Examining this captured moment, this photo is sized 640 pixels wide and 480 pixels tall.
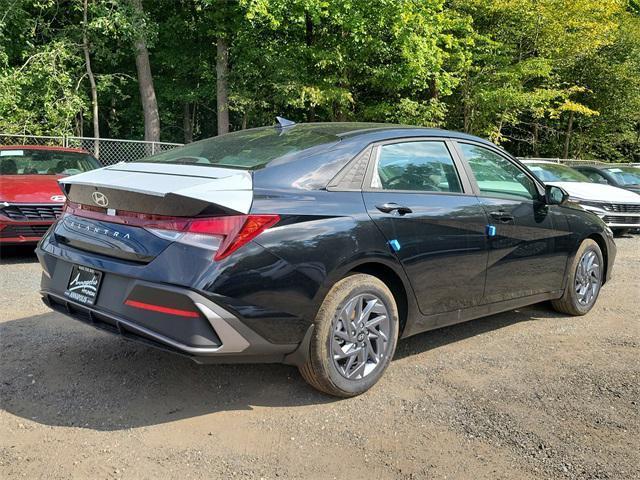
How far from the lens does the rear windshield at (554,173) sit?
470 inches

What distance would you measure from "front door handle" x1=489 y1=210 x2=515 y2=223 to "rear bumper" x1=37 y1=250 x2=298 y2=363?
2.00 m

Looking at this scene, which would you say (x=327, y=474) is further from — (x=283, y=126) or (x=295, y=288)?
(x=283, y=126)

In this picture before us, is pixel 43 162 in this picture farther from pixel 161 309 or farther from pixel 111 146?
pixel 161 309

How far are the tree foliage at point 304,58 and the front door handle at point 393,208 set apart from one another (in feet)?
45.6

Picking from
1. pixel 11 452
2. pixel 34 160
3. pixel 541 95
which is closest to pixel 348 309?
pixel 11 452

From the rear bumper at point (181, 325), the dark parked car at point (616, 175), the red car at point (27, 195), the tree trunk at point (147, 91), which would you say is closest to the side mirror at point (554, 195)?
the rear bumper at point (181, 325)

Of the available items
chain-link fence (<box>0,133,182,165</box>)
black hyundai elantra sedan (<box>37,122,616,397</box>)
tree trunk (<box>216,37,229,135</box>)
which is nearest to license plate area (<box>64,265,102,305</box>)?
black hyundai elantra sedan (<box>37,122,616,397</box>)

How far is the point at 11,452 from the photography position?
9.19ft

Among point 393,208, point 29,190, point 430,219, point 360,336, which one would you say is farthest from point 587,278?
point 29,190

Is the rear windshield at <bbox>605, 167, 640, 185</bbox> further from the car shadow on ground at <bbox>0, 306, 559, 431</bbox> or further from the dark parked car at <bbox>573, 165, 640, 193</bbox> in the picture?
the car shadow on ground at <bbox>0, 306, 559, 431</bbox>

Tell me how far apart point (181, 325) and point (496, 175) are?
283cm

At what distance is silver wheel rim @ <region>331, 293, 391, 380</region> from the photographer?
3426 millimetres

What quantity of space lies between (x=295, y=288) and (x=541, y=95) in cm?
1998

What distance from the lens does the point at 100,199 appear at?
3314mm
